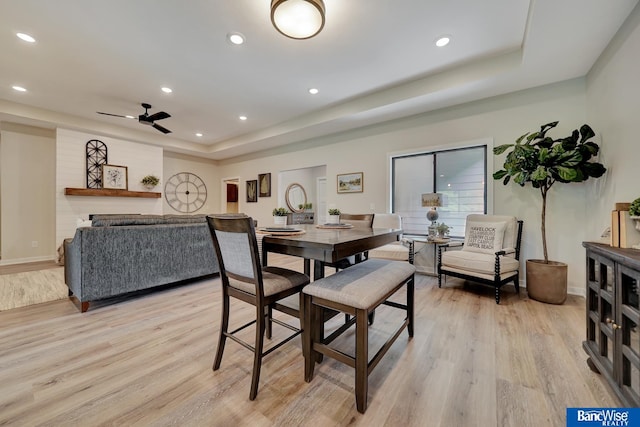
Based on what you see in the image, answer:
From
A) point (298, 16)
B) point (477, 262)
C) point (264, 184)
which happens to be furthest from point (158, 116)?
point (477, 262)

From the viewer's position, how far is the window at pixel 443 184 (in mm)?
3691

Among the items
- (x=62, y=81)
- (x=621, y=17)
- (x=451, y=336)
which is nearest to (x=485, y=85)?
(x=621, y=17)

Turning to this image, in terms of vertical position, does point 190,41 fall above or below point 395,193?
above

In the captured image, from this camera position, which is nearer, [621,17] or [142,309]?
[621,17]

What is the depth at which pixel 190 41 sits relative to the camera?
262cm

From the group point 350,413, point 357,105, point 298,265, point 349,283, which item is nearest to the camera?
point 350,413

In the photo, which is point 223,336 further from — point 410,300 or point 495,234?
point 495,234

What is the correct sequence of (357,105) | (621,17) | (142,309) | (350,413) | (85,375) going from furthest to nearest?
1. (357,105)
2. (142,309)
3. (621,17)
4. (85,375)
5. (350,413)

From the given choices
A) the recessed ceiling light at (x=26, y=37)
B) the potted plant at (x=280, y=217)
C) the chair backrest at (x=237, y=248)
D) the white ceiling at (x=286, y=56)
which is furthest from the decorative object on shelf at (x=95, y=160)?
the chair backrest at (x=237, y=248)

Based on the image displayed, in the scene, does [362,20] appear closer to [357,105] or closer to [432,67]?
[432,67]

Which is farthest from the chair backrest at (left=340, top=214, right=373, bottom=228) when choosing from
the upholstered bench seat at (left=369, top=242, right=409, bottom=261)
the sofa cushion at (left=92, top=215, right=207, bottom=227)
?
the sofa cushion at (left=92, top=215, right=207, bottom=227)

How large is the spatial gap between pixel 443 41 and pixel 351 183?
8.71 ft

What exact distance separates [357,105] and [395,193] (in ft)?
5.40

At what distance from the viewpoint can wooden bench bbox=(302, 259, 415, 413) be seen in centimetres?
125
